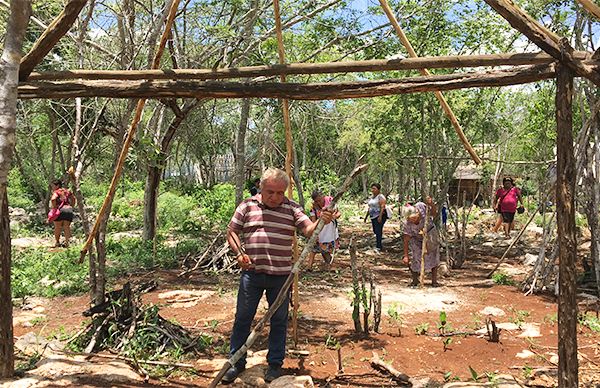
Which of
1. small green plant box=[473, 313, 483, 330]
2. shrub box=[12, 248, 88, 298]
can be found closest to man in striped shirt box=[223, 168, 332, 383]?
small green plant box=[473, 313, 483, 330]

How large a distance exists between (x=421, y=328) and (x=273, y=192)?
2808 mm

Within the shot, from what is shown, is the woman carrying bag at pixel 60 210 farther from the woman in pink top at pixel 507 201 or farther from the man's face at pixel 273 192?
the woman in pink top at pixel 507 201

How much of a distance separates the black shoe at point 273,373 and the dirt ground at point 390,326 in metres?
0.22

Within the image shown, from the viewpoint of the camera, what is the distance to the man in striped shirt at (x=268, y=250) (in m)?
3.96

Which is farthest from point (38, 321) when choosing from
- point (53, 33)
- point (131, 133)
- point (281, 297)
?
point (281, 297)

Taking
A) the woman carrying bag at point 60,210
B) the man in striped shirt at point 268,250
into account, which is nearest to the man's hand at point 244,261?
the man in striped shirt at point 268,250

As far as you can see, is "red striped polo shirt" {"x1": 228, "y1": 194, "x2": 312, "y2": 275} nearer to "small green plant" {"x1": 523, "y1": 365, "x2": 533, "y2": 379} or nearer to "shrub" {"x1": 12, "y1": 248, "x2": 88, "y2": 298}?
"small green plant" {"x1": 523, "y1": 365, "x2": 533, "y2": 379}

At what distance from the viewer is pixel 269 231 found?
3.99m

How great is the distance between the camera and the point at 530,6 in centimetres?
859

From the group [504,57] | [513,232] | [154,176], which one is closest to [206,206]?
[154,176]

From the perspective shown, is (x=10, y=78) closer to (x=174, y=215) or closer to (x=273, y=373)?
(x=273, y=373)

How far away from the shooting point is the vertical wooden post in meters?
3.36

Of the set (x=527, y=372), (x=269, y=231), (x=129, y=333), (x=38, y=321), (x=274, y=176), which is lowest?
(x=38, y=321)

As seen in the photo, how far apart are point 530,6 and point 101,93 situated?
7676mm
